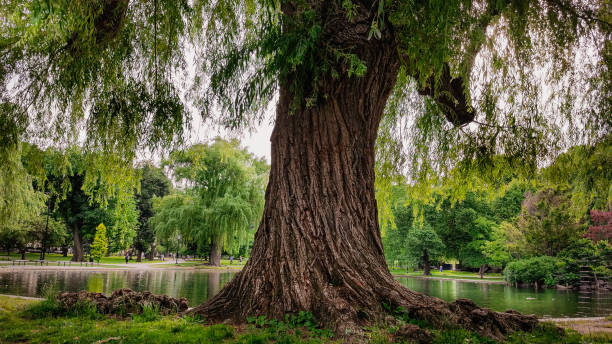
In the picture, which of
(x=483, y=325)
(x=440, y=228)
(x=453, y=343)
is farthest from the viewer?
(x=440, y=228)

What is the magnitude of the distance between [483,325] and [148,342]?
10.3 ft

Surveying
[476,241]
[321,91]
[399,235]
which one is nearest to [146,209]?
[399,235]

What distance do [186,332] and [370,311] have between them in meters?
1.76

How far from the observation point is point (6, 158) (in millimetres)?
4996

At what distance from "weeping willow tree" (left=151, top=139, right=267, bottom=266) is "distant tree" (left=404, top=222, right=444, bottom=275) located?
13.2m

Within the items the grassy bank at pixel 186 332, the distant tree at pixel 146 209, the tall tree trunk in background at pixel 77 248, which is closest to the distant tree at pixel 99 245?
the tall tree trunk in background at pixel 77 248

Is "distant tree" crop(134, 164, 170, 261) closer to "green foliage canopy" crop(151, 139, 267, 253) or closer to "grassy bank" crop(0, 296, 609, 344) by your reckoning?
"green foliage canopy" crop(151, 139, 267, 253)

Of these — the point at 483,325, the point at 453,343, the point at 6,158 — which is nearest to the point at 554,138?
the point at 483,325

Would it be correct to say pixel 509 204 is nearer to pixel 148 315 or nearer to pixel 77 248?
pixel 148 315

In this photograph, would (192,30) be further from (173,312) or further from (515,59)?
(515,59)

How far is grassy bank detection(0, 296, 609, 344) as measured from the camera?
317 centimetres

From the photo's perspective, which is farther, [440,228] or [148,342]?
[440,228]

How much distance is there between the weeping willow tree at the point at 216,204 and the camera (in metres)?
24.1

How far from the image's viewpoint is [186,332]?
11.2 ft
